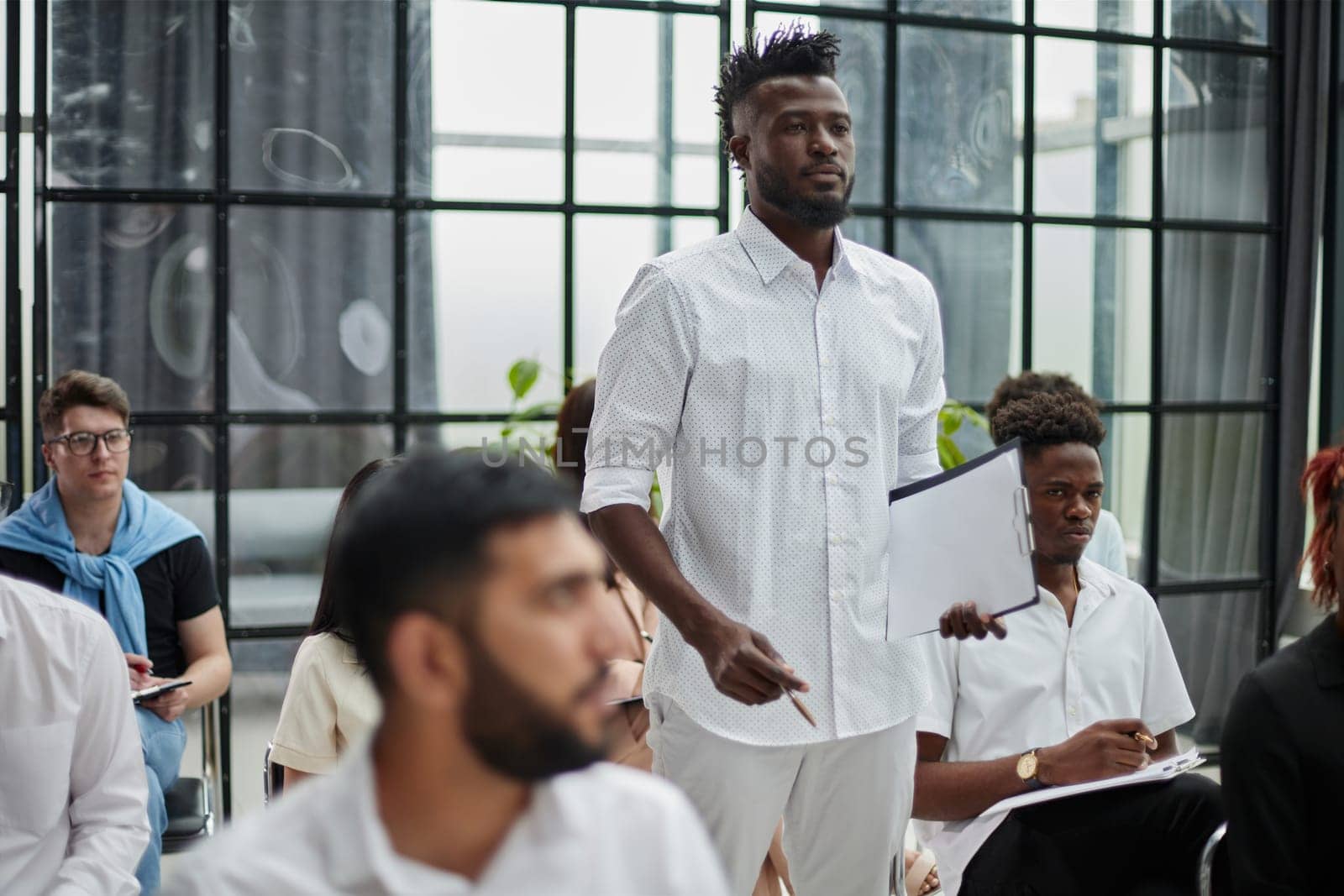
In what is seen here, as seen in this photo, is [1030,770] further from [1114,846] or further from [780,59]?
[780,59]

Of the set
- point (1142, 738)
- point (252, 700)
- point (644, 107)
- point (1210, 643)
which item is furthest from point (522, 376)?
point (1210, 643)

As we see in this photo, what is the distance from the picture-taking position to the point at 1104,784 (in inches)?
72.2

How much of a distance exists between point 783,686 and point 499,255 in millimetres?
2336

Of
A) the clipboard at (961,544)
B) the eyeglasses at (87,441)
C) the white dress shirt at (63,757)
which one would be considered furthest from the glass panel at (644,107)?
the white dress shirt at (63,757)

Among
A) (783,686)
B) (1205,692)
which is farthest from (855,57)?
(783,686)

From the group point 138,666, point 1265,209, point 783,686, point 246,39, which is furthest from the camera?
point 1265,209

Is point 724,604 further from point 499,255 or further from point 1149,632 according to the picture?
point 499,255

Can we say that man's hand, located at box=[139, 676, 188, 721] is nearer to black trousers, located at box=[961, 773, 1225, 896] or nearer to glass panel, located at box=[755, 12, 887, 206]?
black trousers, located at box=[961, 773, 1225, 896]

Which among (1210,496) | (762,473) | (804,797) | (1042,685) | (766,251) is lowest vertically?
(804,797)

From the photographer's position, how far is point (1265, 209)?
4320mm

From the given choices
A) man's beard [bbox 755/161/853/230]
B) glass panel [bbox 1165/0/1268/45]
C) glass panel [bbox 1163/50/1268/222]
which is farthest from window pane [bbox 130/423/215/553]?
glass panel [bbox 1165/0/1268/45]

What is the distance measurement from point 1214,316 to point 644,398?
3101 mm

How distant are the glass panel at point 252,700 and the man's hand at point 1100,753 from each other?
224 centimetres

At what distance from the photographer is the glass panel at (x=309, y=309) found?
347 centimetres
